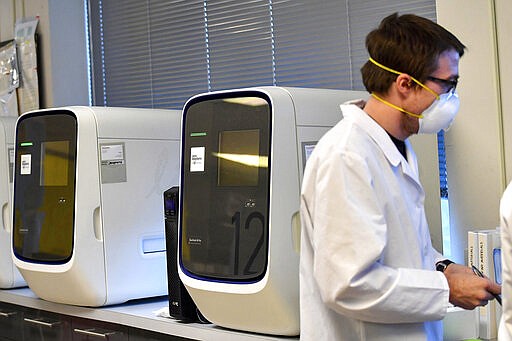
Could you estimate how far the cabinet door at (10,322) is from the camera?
273 cm

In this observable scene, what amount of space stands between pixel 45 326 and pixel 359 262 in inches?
57.5

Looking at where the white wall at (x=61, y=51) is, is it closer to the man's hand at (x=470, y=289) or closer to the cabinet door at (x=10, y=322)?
the cabinet door at (x=10, y=322)

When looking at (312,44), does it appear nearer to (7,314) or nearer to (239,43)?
(239,43)

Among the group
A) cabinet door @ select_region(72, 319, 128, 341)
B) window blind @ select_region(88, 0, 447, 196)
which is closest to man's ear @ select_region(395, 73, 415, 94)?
window blind @ select_region(88, 0, 447, 196)

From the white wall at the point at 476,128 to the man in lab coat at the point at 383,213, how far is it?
0.49 metres

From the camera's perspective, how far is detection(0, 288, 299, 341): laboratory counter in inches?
79.0

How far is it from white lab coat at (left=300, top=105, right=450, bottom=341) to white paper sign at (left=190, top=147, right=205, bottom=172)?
0.52 meters

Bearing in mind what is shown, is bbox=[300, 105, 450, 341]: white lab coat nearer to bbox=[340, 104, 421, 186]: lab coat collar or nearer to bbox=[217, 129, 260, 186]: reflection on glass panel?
bbox=[340, 104, 421, 186]: lab coat collar

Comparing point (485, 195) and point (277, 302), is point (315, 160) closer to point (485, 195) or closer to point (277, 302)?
point (277, 302)

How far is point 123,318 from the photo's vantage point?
227 cm

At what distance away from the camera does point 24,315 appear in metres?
2.70

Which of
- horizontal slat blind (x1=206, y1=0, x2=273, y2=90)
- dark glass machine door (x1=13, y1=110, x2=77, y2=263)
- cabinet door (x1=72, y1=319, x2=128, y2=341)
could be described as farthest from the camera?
horizontal slat blind (x1=206, y1=0, x2=273, y2=90)

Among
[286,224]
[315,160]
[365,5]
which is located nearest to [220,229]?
[286,224]

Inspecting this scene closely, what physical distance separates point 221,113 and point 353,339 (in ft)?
2.30
